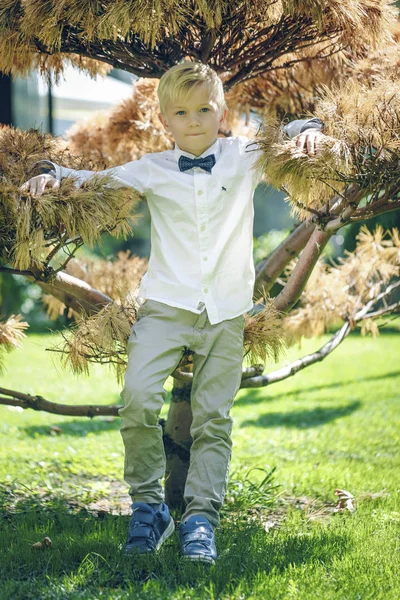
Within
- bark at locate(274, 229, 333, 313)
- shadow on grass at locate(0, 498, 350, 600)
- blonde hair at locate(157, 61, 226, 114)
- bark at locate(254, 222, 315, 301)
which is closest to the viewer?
shadow on grass at locate(0, 498, 350, 600)

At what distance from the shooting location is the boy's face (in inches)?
86.9

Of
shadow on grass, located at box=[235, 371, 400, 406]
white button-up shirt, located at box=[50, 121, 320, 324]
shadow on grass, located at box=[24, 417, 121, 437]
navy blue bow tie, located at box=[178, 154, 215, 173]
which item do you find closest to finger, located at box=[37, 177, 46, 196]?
white button-up shirt, located at box=[50, 121, 320, 324]

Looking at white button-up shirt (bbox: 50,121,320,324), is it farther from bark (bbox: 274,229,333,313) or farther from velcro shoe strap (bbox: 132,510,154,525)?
velcro shoe strap (bbox: 132,510,154,525)

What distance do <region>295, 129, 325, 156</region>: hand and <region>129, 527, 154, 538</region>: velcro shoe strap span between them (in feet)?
3.77

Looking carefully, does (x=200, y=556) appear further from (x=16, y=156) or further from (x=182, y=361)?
(x=16, y=156)

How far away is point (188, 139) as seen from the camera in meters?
2.25

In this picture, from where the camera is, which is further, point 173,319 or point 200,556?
point 173,319

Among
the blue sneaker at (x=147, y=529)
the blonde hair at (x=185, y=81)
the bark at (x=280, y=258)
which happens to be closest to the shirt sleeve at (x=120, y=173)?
the blonde hair at (x=185, y=81)

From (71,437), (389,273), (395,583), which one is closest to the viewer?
(395,583)

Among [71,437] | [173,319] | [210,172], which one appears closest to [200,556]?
[173,319]

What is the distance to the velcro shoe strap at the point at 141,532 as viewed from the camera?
2.06 meters

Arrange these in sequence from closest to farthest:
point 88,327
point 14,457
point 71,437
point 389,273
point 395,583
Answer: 1. point 395,583
2. point 88,327
3. point 389,273
4. point 14,457
5. point 71,437

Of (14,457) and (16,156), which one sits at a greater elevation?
(16,156)

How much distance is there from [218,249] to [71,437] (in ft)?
7.25
